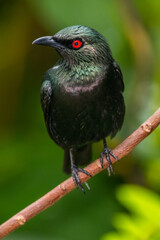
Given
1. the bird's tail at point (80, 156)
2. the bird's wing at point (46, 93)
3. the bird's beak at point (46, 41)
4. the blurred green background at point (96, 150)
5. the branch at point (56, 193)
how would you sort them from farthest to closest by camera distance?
the blurred green background at point (96, 150), the bird's tail at point (80, 156), the bird's wing at point (46, 93), the bird's beak at point (46, 41), the branch at point (56, 193)

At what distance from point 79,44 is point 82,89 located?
0.33 meters

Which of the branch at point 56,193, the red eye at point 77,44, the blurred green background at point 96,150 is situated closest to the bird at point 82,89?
the red eye at point 77,44

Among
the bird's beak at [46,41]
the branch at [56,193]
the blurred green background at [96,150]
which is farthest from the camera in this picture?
the blurred green background at [96,150]

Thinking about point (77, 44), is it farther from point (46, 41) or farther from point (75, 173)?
point (75, 173)

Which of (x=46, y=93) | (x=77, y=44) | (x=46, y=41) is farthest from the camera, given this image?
(x=46, y=93)

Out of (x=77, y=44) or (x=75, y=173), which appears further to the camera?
(x=75, y=173)

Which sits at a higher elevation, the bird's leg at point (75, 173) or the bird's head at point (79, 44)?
the bird's head at point (79, 44)

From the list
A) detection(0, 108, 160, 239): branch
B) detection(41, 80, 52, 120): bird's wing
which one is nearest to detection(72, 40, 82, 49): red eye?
detection(41, 80, 52, 120): bird's wing

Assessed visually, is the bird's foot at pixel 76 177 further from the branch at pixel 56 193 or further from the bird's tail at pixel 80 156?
the branch at pixel 56 193

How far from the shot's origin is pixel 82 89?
4043mm

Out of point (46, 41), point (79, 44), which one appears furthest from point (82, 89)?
point (46, 41)

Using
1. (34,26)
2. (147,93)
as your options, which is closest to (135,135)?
(147,93)

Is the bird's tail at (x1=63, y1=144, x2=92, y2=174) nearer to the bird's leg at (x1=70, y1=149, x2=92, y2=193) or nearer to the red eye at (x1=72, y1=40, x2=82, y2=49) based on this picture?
the bird's leg at (x1=70, y1=149, x2=92, y2=193)

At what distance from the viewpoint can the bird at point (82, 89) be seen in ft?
13.1
